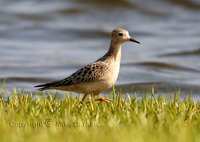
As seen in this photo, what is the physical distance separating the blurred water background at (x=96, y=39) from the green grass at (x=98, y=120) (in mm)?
6198

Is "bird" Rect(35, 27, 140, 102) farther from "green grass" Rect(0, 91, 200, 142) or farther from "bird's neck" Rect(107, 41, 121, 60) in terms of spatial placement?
"green grass" Rect(0, 91, 200, 142)

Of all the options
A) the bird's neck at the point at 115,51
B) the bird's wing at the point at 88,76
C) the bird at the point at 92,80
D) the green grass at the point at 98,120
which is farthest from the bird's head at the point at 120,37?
the green grass at the point at 98,120

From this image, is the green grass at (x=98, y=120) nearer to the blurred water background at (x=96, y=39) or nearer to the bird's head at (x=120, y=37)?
the bird's head at (x=120, y=37)

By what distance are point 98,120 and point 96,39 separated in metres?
14.1

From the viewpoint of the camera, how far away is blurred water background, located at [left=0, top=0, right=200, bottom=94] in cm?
1756

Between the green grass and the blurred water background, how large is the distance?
20.3ft

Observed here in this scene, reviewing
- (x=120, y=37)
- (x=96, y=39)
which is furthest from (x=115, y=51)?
(x=96, y=39)

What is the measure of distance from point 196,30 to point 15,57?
5.75m

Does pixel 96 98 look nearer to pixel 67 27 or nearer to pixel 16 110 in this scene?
pixel 16 110

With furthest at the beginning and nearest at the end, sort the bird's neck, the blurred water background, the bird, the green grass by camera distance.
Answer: the blurred water background → the bird's neck → the bird → the green grass

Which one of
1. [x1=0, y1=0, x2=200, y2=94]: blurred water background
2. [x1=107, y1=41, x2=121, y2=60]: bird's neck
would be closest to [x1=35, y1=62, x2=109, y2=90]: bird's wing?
[x1=107, y1=41, x2=121, y2=60]: bird's neck

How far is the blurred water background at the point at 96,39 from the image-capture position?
17562 millimetres

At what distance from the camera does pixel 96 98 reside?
10.0 metres

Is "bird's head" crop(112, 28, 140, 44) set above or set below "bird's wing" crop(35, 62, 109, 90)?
above
